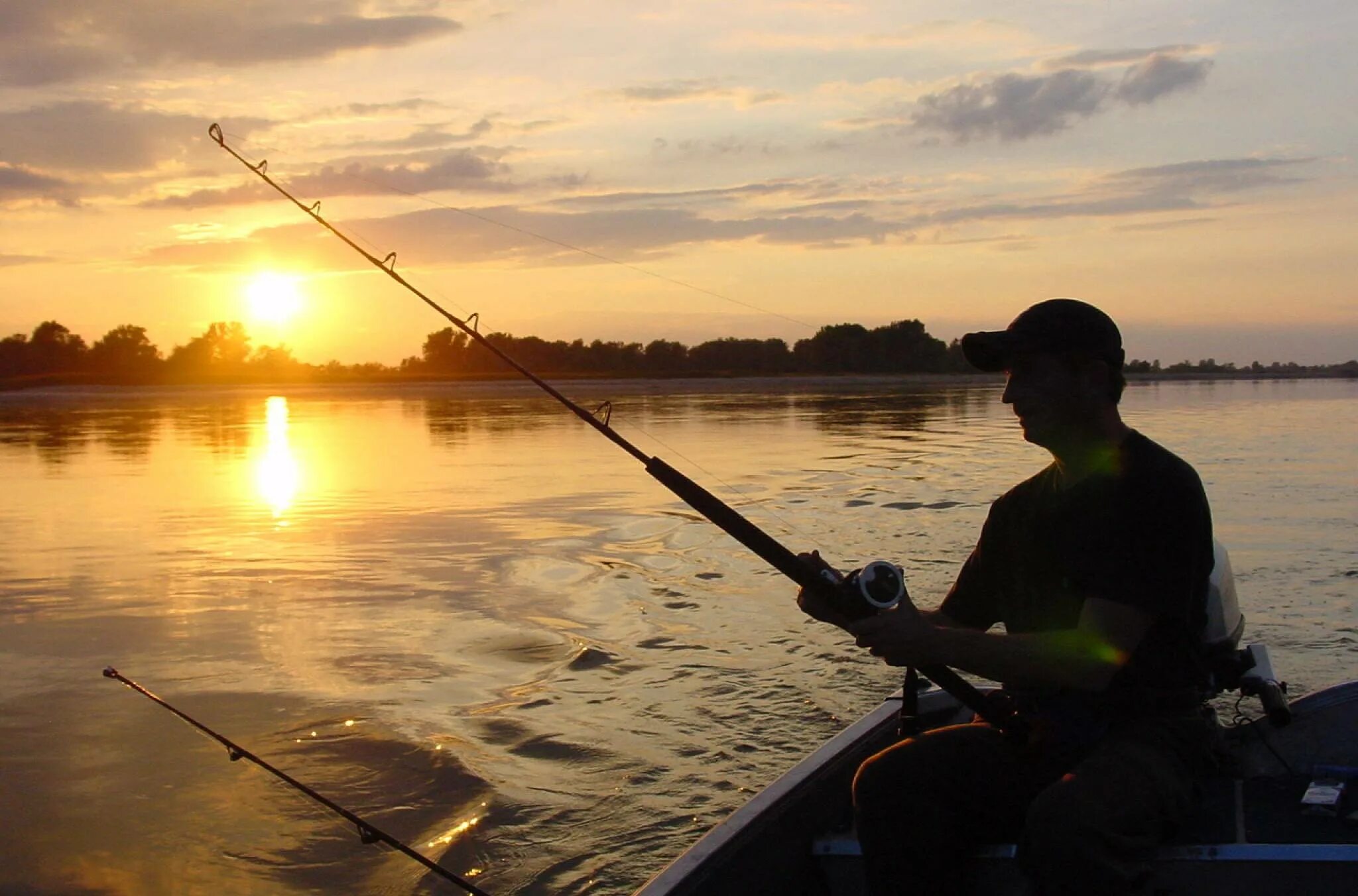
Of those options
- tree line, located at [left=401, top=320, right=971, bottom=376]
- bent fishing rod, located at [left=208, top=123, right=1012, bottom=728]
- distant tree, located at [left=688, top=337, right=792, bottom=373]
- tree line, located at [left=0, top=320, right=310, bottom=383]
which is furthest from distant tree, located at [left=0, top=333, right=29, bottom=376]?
bent fishing rod, located at [left=208, top=123, right=1012, bottom=728]

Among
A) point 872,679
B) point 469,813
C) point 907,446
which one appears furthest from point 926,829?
point 907,446

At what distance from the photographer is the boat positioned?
9.41ft

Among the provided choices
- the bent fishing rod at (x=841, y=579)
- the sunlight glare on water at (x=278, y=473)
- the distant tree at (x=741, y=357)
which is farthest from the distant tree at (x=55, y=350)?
the bent fishing rod at (x=841, y=579)

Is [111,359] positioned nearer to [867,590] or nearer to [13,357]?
[13,357]

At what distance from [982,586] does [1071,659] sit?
0.61 meters

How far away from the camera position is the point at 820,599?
3.24 metres

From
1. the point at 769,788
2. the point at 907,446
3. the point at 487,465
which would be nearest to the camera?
the point at 769,788

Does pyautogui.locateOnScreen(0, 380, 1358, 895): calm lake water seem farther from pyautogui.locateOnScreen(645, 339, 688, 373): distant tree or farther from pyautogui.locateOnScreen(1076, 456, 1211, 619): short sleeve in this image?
pyautogui.locateOnScreen(645, 339, 688, 373): distant tree

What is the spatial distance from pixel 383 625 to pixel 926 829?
551 cm

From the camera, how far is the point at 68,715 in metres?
6.05

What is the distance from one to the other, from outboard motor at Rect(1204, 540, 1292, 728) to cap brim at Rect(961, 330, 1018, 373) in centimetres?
67

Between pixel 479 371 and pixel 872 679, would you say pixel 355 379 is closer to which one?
pixel 479 371

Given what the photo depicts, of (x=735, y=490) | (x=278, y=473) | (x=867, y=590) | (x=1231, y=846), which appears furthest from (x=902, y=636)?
(x=278, y=473)

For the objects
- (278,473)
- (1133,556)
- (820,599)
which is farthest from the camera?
(278,473)
